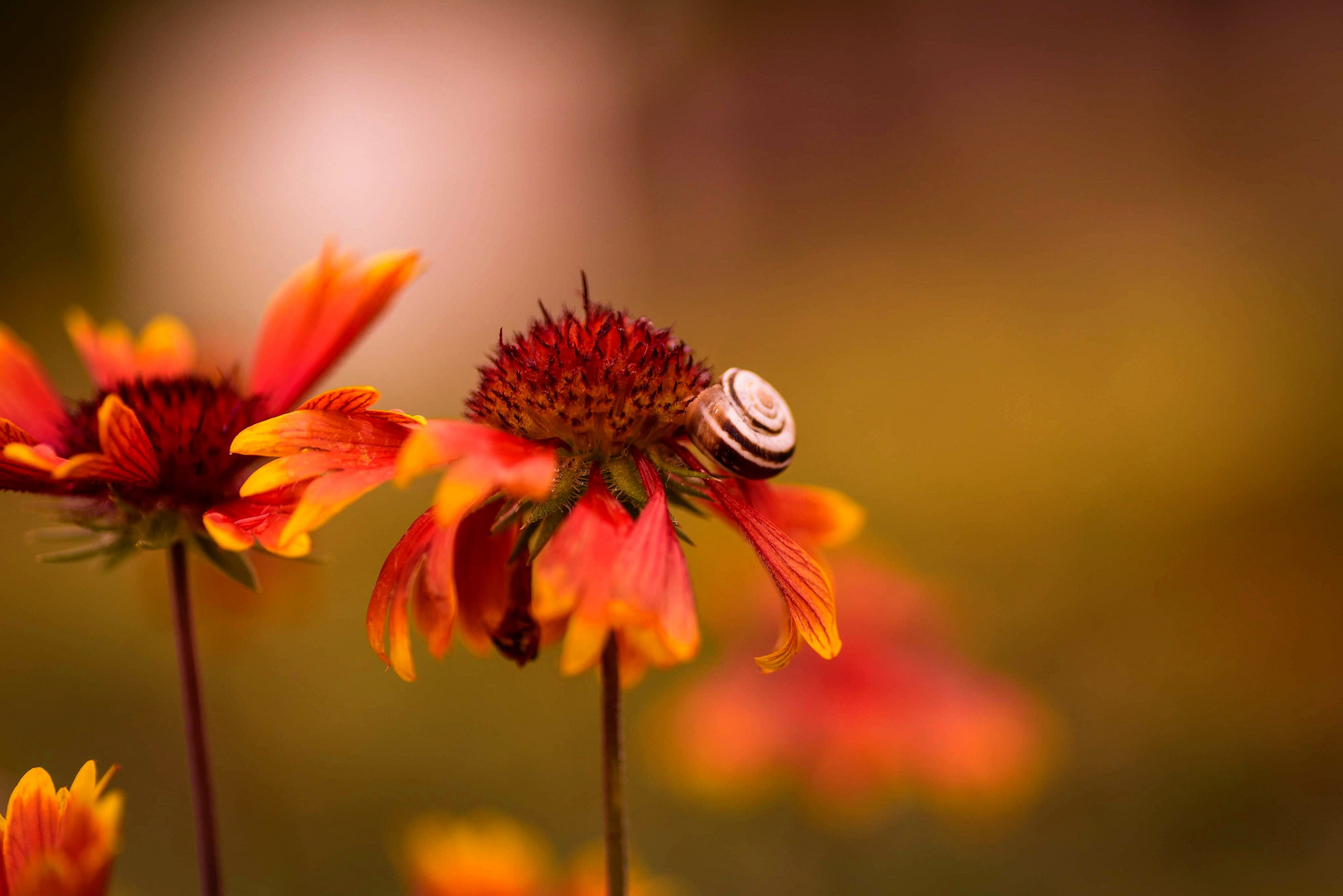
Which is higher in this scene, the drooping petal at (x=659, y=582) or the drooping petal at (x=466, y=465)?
the drooping petal at (x=466, y=465)

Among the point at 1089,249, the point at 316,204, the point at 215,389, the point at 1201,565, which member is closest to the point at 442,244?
the point at 316,204

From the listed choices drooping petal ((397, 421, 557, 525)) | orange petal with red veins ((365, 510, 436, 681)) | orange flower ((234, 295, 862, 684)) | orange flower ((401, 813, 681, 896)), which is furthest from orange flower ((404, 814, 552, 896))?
drooping petal ((397, 421, 557, 525))

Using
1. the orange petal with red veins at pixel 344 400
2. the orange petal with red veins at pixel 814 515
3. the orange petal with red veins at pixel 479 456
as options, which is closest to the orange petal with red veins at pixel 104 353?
the orange petal with red veins at pixel 344 400

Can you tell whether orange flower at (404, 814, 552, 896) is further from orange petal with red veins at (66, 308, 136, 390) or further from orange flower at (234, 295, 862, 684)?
orange petal with red veins at (66, 308, 136, 390)

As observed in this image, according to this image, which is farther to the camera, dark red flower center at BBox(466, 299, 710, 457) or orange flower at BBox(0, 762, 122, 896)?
dark red flower center at BBox(466, 299, 710, 457)

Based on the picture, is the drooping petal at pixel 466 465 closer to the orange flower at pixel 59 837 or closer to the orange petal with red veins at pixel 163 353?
the orange flower at pixel 59 837

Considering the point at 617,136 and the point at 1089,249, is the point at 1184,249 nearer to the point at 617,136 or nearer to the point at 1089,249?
the point at 1089,249
